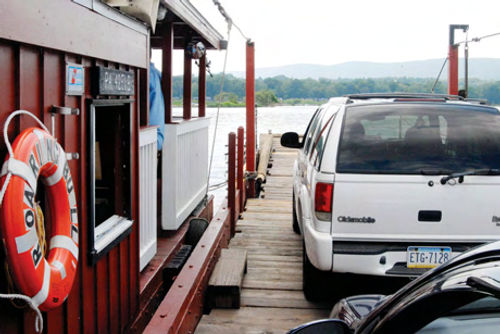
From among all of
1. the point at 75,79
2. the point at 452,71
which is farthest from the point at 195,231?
the point at 452,71

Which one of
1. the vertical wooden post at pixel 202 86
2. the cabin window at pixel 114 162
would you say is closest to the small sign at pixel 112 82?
the cabin window at pixel 114 162

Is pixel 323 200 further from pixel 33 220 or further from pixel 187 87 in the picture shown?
pixel 187 87

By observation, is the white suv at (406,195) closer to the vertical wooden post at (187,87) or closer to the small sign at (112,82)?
the small sign at (112,82)

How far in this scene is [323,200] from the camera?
497 cm

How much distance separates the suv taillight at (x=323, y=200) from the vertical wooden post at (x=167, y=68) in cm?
319

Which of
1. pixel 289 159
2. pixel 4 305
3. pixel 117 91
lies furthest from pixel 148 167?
pixel 289 159

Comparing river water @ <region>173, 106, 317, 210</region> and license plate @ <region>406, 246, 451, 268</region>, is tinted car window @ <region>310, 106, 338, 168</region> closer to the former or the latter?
license plate @ <region>406, 246, 451, 268</region>

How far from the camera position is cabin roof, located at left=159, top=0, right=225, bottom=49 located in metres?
6.90

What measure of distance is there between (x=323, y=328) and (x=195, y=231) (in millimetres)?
5268

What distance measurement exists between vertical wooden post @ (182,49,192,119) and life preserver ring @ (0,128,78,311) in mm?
5742

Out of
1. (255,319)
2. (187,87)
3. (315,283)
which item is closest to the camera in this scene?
(255,319)

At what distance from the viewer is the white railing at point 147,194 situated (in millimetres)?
5986

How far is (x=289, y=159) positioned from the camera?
760 inches

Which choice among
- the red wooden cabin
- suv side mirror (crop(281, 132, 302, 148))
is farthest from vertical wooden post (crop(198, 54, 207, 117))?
the red wooden cabin
